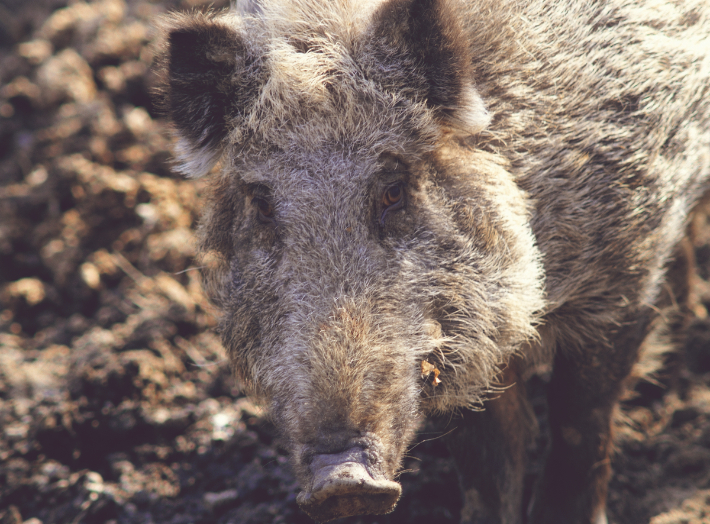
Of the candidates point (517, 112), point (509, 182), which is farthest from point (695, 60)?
point (509, 182)

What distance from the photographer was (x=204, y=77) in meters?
2.49

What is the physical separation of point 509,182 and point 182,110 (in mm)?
1390

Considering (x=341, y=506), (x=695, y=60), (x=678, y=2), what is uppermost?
(x=678, y=2)

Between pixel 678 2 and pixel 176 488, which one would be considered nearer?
pixel 678 2

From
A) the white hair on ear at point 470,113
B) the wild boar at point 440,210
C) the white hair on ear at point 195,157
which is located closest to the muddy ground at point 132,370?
the wild boar at point 440,210

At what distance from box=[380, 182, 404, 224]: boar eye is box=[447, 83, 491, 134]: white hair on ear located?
360mm

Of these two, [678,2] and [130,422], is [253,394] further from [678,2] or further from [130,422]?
[678,2]

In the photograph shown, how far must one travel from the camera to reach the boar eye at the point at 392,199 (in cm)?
232

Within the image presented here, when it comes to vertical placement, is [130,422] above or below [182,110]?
below

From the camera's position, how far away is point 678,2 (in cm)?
295

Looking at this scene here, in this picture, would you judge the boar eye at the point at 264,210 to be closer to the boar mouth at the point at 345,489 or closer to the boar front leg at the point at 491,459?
the boar mouth at the point at 345,489

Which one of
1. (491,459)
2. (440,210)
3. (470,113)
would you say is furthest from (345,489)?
(470,113)

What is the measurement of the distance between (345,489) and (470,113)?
146 centimetres

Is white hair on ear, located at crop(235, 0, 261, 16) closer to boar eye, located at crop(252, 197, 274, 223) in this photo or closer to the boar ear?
the boar ear
